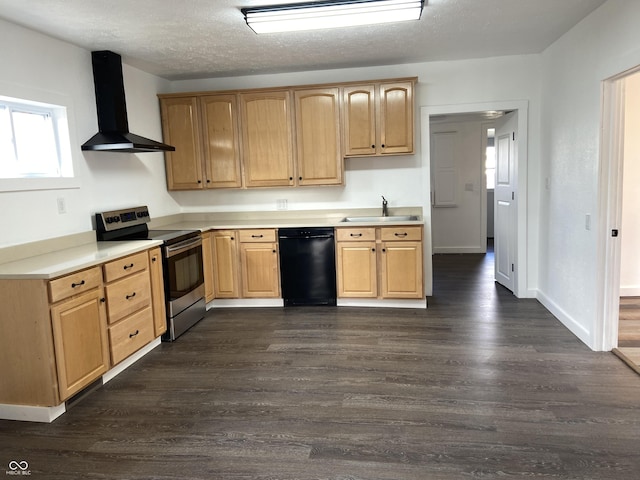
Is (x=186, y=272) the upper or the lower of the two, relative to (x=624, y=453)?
upper

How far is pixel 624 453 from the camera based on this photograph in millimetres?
2131

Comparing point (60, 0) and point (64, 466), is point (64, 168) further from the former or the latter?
point (64, 466)

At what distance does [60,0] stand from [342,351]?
299 centimetres

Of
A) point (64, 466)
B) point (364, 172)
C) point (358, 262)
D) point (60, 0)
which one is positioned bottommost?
point (64, 466)

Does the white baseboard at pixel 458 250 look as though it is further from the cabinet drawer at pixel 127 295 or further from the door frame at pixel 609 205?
the cabinet drawer at pixel 127 295

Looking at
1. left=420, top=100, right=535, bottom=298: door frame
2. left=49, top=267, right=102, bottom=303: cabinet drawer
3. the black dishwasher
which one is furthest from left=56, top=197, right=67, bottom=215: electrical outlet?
left=420, top=100, right=535, bottom=298: door frame

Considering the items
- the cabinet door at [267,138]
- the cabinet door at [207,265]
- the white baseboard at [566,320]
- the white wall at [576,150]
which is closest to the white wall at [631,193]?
the white wall at [576,150]

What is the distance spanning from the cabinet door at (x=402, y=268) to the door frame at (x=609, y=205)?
61.9 inches

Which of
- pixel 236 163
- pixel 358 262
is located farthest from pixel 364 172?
pixel 236 163

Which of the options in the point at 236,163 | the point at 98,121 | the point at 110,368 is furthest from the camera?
the point at 236,163

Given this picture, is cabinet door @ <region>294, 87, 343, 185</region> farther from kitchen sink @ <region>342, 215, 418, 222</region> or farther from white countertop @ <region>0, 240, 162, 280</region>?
white countertop @ <region>0, 240, 162, 280</region>

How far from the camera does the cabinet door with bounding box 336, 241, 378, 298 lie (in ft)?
14.9

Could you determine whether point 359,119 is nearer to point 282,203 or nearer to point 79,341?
point 282,203

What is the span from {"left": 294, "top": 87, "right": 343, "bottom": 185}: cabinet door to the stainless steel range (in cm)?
135
